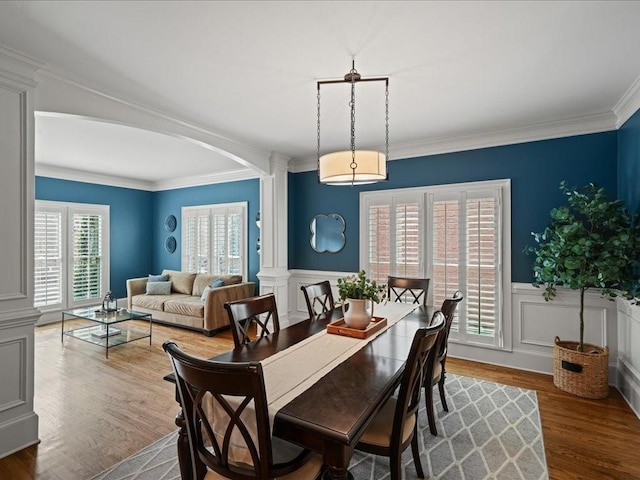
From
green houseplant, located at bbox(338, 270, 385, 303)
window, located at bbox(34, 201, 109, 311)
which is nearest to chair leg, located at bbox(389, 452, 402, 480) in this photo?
green houseplant, located at bbox(338, 270, 385, 303)

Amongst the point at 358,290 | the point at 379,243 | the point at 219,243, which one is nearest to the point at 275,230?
the point at 379,243

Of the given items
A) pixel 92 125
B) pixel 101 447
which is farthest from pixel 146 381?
pixel 92 125

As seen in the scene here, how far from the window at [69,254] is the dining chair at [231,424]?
5.99m

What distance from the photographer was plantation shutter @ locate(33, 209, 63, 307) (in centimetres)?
567

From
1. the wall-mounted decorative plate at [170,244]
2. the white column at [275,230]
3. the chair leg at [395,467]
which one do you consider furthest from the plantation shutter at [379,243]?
the wall-mounted decorative plate at [170,244]

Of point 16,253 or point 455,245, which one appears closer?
point 16,253

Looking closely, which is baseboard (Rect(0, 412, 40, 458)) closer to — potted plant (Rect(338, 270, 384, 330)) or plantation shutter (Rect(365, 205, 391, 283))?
potted plant (Rect(338, 270, 384, 330))

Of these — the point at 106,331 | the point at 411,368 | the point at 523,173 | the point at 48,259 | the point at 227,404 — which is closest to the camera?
the point at 227,404

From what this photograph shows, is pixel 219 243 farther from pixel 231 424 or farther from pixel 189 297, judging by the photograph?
pixel 231 424

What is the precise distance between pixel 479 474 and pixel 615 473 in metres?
0.86

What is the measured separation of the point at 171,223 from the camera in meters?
7.17

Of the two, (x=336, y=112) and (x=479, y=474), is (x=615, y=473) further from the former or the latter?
(x=336, y=112)

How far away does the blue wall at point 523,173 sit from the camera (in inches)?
132

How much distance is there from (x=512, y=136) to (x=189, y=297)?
5.41 m
